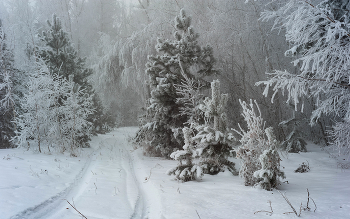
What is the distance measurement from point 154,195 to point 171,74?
17.0 feet

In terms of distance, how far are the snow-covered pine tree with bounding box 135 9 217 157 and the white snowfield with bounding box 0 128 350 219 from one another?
252 cm

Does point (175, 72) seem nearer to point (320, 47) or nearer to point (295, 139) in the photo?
point (320, 47)

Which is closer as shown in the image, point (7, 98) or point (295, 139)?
point (295, 139)

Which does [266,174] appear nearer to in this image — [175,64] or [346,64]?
[346,64]

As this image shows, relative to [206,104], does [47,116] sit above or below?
below

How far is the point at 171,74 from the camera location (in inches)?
348

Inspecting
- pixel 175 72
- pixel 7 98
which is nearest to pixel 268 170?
pixel 175 72

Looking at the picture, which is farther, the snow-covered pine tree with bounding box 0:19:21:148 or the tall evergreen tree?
the tall evergreen tree

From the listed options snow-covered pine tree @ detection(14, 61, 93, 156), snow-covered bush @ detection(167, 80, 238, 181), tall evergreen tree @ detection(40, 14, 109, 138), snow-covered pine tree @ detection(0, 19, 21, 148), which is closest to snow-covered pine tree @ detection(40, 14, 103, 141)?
tall evergreen tree @ detection(40, 14, 109, 138)

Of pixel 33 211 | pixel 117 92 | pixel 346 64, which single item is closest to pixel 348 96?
pixel 346 64

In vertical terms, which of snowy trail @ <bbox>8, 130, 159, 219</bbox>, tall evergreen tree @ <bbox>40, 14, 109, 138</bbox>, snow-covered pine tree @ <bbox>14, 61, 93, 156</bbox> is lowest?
snowy trail @ <bbox>8, 130, 159, 219</bbox>

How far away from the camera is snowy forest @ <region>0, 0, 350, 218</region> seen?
4.41m

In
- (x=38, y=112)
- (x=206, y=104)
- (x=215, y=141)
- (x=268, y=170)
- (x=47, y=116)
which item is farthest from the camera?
(x=47, y=116)

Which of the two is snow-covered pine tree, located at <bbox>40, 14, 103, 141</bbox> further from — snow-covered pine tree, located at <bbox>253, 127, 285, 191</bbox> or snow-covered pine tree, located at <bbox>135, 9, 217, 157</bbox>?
snow-covered pine tree, located at <bbox>253, 127, 285, 191</bbox>
